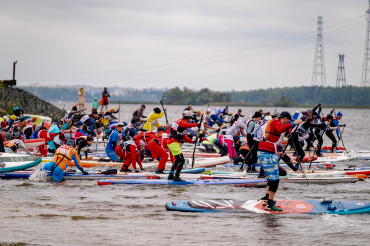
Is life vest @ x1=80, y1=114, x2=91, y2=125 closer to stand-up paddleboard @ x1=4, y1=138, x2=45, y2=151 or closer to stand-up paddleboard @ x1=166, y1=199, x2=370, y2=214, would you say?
stand-up paddleboard @ x1=4, y1=138, x2=45, y2=151

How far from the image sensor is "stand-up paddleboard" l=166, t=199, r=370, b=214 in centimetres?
830

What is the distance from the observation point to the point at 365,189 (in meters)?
11.2

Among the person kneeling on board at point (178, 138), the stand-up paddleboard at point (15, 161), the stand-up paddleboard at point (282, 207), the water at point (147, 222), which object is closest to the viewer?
the water at point (147, 222)

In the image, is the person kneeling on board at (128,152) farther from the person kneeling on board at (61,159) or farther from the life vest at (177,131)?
the life vest at (177,131)

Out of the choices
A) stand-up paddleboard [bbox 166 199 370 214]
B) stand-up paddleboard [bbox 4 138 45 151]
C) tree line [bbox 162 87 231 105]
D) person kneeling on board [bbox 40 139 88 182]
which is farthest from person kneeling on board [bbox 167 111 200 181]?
tree line [bbox 162 87 231 105]

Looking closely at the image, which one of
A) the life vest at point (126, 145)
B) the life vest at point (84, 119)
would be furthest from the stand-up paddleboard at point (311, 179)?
the life vest at point (84, 119)

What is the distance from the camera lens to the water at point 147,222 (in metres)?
6.71

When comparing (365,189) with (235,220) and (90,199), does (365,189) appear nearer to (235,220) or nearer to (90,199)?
(235,220)

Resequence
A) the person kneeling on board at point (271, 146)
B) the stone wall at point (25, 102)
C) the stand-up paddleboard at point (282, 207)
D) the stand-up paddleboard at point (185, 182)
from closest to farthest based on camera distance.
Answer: the person kneeling on board at point (271, 146) < the stand-up paddleboard at point (282, 207) < the stand-up paddleboard at point (185, 182) < the stone wall at point (25, 102)

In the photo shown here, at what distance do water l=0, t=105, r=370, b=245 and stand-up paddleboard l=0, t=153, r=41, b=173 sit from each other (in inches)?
70.8

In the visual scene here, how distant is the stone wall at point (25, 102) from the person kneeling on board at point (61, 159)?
17.8 m

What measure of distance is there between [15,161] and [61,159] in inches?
87.1

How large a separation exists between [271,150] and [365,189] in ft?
15.7

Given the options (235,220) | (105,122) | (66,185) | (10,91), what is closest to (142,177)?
(66,185)
